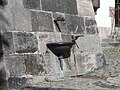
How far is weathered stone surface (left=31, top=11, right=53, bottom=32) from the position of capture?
607 cm

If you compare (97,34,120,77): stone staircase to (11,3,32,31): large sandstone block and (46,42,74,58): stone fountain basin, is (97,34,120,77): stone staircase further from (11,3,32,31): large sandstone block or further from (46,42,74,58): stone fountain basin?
(11,3,32,31): large sandstone block

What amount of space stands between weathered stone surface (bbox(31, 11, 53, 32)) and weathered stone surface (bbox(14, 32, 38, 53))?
0.24 m

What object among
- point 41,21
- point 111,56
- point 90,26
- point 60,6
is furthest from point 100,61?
point 41,21

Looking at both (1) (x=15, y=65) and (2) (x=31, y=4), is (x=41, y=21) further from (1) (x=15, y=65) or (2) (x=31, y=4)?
(1) (x=15, y=65)

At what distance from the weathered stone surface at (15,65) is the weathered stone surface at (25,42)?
141mm

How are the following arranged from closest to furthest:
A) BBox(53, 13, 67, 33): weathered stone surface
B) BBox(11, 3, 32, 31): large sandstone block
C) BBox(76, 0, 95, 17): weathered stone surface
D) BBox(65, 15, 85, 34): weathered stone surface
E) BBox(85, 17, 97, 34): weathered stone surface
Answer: BBox(11, 3, 32, 31): large sandstone block < BBox(53, 13, 67, 33): weathered stone surface < BBox(65, 15, 85, 34): weathered stone surface < BBox(76, 0, 95, 17): weathered stone surface < BBox(85, 17, 97, 34): weathered stone surface

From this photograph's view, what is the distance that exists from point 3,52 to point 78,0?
2714mm

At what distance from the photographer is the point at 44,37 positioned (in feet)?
20.4

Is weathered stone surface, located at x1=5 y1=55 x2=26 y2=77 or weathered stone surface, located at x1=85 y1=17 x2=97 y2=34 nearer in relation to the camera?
weathered stone surface, located at x1=5 y1=55 x2=26 y2=77

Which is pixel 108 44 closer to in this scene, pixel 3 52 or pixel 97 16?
pixel 97 16

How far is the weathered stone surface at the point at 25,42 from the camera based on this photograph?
218 inches

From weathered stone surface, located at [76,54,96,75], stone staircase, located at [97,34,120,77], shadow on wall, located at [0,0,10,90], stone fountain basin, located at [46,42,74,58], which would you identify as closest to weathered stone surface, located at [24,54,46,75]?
stone fountain basin, located at [46,42,74,58]

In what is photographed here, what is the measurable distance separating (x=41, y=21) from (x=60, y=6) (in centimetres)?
76

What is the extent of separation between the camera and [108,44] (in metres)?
10.8
